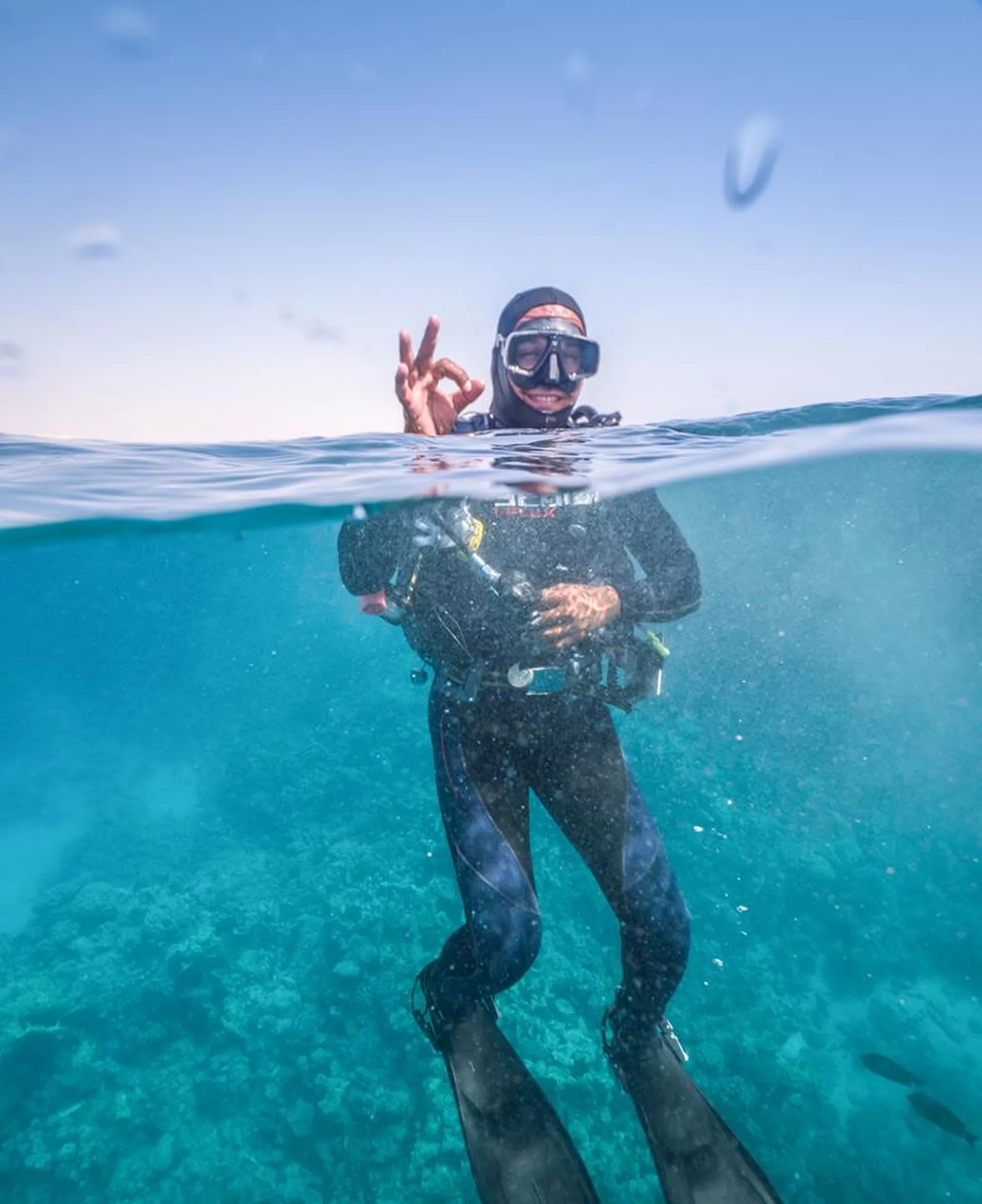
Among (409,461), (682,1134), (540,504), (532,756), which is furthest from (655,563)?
(682,1134)

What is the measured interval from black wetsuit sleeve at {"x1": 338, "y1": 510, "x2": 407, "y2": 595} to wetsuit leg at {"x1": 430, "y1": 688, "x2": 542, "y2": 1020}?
0.99 metres

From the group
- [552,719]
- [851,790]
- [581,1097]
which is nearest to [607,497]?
[552,719]

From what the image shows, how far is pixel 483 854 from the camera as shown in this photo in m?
3.76

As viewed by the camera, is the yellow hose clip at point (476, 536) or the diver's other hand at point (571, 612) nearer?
the diver's other hand at point (571, 612)

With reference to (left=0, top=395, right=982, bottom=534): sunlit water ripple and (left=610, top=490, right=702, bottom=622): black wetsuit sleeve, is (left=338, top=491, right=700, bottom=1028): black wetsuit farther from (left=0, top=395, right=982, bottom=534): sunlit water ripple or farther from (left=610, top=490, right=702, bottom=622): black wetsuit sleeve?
(left=0, top=395, right=982, bottom=534): sunlit water ripple

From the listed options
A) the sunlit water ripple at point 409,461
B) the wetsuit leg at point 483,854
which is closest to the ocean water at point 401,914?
the sunlit water ripple at point 409,461

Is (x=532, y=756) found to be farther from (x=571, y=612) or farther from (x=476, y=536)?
(x=476, y=536)

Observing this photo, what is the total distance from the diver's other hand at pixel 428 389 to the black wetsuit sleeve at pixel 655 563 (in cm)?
145

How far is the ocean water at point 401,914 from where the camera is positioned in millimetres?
5578

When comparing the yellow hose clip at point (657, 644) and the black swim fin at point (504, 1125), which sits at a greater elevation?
the yellow hose clip at point (657, 644)

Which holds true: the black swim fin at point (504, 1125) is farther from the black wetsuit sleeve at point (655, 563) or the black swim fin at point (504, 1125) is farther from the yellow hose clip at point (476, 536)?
the yellow hose clip at point (476, 536)

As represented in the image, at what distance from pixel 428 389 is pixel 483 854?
315cm

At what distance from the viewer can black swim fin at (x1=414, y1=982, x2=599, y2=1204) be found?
3.27 meters

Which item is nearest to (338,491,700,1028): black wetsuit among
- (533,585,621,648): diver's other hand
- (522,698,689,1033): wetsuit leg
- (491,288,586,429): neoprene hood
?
(522,698,689,1033): wetsuit leg
